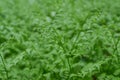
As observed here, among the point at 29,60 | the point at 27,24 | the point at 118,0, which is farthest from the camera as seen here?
the point at 118,0

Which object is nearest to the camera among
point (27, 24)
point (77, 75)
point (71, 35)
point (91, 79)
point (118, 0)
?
point (77, 75)

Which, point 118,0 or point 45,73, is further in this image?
point 118,0

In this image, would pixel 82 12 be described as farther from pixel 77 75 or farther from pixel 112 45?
pixel 77 75

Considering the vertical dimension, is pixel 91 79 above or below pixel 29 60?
below

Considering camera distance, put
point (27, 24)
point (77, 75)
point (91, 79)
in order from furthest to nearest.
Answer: point (27, 24) < point (91, 79) < point (77, 75)

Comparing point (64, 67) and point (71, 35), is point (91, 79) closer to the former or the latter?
point (64, 67)

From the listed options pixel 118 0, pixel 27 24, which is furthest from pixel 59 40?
pixel 118 0

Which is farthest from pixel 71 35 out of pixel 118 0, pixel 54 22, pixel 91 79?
pixel 118 0

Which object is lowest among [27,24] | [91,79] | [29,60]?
[91,79]

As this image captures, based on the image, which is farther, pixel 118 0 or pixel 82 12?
pixel 118 0
